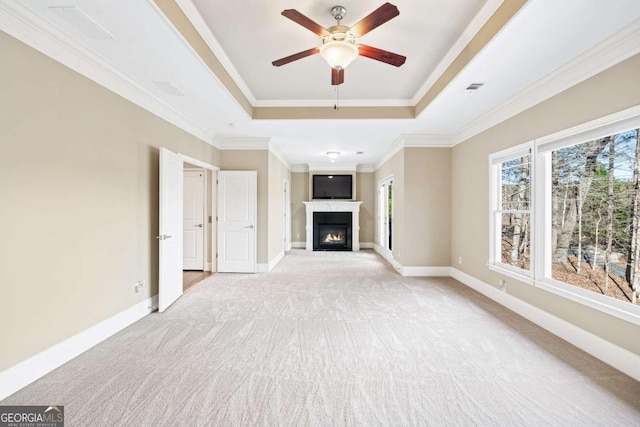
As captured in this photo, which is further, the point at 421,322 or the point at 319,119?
the point at 319,119

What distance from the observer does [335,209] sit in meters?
8.67

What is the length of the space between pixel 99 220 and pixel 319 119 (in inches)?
123

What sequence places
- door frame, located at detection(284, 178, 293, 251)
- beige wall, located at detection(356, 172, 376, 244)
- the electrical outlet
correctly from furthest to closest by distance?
beige wall, located at detection(356, 172, 376, 244) < door frame, located at detection(284, 178, 293, 251) < the electrical outlet

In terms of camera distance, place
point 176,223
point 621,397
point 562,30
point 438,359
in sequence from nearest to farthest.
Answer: point 621,397, point 562,30, point 438,359, point 176,223

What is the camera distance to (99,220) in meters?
2.73

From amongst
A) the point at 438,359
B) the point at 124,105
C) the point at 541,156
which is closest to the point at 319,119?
the point at 124,105

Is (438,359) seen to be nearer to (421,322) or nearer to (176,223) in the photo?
(421,322)

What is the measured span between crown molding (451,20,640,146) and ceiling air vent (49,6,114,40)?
4.00 metres

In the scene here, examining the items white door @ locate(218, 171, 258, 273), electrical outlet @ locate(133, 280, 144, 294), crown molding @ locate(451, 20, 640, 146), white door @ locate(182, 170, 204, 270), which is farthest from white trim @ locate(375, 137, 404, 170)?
electrical outlet @ locate(133, 280, 144, 294)

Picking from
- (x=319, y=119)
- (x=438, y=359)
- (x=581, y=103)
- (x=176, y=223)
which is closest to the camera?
(x=438, y=359)

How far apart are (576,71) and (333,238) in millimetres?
6778

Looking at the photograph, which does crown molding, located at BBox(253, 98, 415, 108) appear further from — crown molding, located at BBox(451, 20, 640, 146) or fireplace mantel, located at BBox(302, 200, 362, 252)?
fireplace mantel, located at BBox(302, 200, 362, 252)

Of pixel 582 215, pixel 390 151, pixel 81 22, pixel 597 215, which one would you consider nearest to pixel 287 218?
pixel 390 151

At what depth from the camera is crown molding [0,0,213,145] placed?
1923mm
